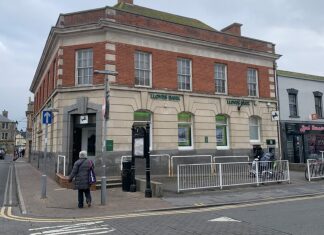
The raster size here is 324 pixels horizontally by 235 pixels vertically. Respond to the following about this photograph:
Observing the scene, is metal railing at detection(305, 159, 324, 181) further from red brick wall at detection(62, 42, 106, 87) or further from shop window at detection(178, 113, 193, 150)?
red brick wall at detection(62, 42, 106, 87)

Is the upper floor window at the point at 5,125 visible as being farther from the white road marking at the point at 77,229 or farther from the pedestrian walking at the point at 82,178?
the white road marking at the point at 77,229

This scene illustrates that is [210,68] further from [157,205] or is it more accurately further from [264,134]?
[157,205]

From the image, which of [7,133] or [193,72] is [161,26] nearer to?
[193,72]

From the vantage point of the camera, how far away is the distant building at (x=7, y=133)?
10331 cm

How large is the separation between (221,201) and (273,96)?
14.2 metres

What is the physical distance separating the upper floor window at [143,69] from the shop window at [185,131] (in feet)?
9.30

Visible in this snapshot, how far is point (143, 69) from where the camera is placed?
1908 cm

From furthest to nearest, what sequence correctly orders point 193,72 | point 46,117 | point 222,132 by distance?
point 222,132
point 193,72
point 46,117

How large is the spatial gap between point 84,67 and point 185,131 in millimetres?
6798

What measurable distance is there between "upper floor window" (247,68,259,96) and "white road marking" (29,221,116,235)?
17030mm

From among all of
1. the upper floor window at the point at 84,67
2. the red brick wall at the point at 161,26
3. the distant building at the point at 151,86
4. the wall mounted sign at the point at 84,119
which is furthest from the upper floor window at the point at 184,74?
the wall mounted sign at the point at 84,119

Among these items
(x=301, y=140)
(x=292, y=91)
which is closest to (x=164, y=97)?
(x=292, y=91)

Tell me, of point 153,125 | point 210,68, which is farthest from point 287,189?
point 210,68

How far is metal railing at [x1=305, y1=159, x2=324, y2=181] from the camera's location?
17078 mm
